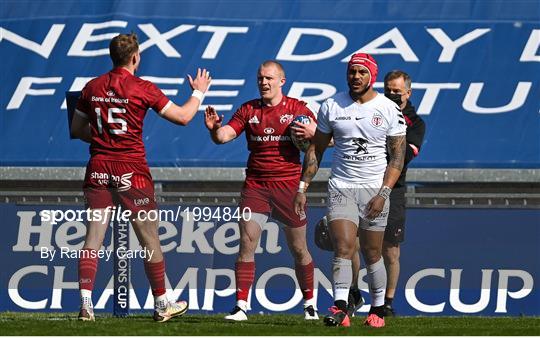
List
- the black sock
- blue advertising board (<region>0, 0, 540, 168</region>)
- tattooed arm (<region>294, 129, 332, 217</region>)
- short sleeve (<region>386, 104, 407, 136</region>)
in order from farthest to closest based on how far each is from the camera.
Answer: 1. blue advertising board (<region>0, 0, 540, 168</region>)
2. tattooed arm (<region>294, 129, 332, 217</region>)
3. short sleeve (<region>386, 104, 407, 136</region>)
4. the black sock

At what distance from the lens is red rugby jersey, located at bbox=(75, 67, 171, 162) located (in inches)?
351

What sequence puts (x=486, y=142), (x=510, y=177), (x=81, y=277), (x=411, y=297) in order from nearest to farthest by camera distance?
(x=81, y=277) → (x=411, y=297) → (x=510, y=177) → (x=486, y=142)

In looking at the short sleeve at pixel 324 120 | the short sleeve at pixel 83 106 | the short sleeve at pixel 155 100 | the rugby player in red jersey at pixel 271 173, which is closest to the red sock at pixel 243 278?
the rugby player in red jersey at pixel 271 173

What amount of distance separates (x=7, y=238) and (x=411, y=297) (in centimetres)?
336

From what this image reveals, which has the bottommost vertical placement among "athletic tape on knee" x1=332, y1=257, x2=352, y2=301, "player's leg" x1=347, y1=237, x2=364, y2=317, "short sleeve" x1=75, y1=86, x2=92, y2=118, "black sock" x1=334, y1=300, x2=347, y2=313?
"black sock" x1=334, y1=300, x2=347, y2=313

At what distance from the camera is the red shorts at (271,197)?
967 cm

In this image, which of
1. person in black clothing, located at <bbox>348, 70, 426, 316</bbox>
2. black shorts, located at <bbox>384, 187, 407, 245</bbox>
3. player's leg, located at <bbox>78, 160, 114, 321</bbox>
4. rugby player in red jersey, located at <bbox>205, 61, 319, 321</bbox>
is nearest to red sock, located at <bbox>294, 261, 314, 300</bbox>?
rugby player in red jersey, located at <bbox>205, 61, 319, 321</bbox>

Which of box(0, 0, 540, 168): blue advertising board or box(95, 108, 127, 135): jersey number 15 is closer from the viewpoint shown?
box(95, 108, 127, 135): jersey number 15

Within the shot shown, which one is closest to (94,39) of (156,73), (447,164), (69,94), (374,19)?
(156,73)

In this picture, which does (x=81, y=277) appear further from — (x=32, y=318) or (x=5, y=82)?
(x=5, y=82)

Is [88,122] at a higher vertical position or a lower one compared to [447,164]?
lower

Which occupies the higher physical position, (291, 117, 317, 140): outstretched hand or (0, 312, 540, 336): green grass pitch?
(291, 117, 317, 140): outstretched hand

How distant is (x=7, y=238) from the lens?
10.9 m

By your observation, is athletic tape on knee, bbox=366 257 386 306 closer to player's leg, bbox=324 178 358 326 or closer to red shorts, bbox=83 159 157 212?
player's leg, bbox=324 178 358 326
